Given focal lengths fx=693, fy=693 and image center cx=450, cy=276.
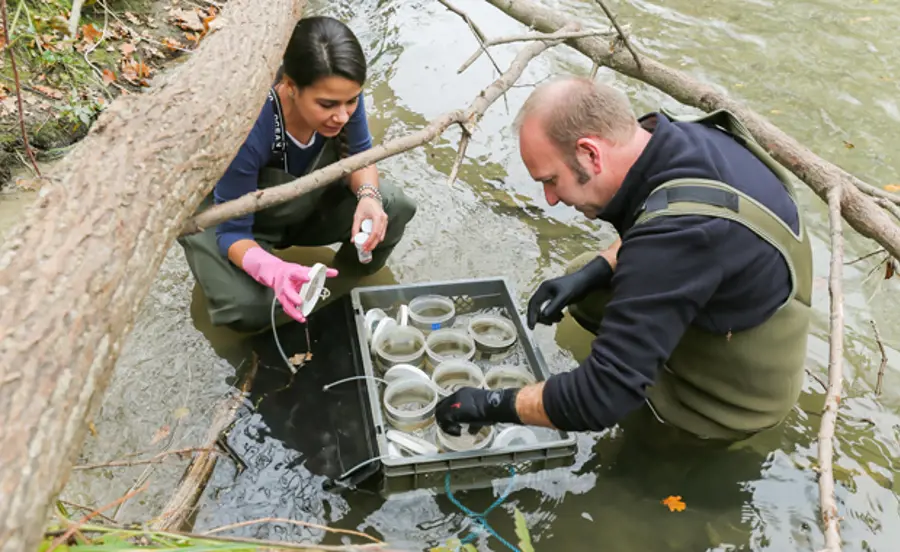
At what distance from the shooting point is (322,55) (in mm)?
2432

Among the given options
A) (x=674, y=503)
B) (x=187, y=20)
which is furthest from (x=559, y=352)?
(x=187, y=20)

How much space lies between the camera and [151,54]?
463 centimetres

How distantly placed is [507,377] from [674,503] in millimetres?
724

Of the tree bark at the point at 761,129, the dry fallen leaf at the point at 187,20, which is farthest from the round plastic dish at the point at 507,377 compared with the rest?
the dry fallen leaf at the point at 187,20

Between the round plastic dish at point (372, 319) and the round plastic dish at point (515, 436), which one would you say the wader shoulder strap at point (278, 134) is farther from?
the round plastic dish at point (515, 436)

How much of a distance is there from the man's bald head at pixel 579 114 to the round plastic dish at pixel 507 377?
3.05 feet

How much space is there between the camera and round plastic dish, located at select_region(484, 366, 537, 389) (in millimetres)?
2600

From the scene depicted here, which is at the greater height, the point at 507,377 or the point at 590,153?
the point at 590,153

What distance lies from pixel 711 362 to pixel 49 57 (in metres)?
3.77

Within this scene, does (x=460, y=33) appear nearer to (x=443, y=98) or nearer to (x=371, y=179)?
(x=443, y=98)

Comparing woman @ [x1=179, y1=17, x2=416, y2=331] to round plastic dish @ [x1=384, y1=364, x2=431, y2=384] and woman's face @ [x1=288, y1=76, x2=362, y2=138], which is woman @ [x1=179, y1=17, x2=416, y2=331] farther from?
round plastic dish @ [x1=384, y1=364, x2=431, y2=384]

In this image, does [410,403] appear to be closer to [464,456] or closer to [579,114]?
[464,456]

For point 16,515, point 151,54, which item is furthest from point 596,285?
point 151,54

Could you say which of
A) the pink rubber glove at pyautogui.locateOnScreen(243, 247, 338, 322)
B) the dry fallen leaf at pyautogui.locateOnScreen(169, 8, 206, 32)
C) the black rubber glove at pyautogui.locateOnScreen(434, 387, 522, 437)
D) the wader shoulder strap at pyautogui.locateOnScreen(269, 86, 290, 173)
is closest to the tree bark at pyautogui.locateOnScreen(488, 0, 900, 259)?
the black rubber glove at pyautogui.locateOnScreen(434, 387, 522, 437)
